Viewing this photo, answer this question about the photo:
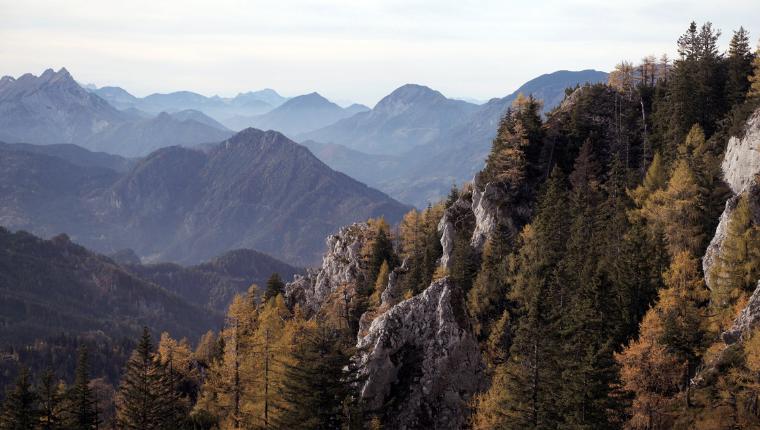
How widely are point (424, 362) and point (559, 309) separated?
13.6 metres

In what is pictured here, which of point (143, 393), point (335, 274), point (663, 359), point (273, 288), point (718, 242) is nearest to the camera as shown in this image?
point (663, 359)

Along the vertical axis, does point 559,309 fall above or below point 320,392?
above

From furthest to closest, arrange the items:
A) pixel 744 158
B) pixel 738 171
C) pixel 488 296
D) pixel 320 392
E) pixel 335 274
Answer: pixel 335 274 < pixel 488 296 < pixel 738 171 < pixel 744 158 < pixel 320 392

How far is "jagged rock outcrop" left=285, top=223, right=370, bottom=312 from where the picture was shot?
106 metres

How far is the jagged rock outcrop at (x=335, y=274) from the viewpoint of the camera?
106m

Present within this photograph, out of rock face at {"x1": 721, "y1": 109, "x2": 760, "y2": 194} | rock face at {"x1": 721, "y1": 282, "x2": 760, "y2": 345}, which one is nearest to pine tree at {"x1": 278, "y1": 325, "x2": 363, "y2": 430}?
rock face at {"x1": 721, "y1": 282, "x2": 760, "y2": 345}

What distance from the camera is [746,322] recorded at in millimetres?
47875

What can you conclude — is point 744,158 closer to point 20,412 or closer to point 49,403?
point 49,403

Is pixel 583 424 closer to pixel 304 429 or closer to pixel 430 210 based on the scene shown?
pixel 304 429

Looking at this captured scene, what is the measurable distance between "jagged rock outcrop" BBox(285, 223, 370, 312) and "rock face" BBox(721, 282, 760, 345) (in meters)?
59.5

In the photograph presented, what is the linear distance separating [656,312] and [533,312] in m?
16.5

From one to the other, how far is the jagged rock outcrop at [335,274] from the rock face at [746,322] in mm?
59453

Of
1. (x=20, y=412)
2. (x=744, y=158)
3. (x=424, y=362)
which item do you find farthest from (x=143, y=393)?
(x=744, y=158)

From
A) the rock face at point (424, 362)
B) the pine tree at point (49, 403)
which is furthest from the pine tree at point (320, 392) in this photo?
the pine tree at point (49, 403)
